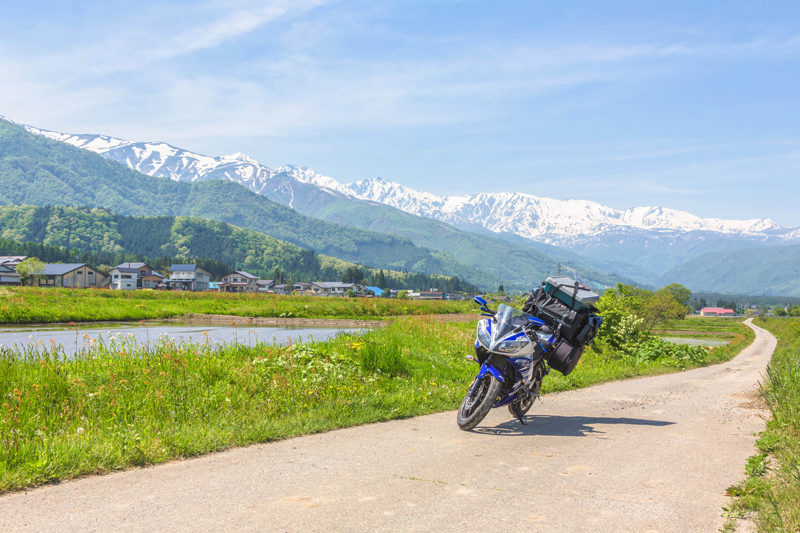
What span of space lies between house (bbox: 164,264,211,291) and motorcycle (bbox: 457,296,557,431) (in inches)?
7221

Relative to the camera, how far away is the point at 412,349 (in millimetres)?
16438

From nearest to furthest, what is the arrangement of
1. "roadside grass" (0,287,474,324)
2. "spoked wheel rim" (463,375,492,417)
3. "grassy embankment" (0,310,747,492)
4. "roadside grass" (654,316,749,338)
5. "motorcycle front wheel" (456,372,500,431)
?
1. "grassy embankment" (0,310,747,492)
2. "motorcycle front wheel" (456,372,500,431)
3. "spoked wheel rim" (463,375,492,417)
4. "roadside grass" (0,287,474,324)
5. "roadside grass" (654,316,749,338)

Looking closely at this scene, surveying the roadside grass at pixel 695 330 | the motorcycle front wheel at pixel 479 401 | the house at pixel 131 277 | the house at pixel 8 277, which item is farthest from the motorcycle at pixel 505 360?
the house at pixel 131 277

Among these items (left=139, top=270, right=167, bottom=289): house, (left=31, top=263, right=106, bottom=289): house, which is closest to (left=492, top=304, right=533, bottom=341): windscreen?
(left=31, top=263, right=106, bottom=289): house

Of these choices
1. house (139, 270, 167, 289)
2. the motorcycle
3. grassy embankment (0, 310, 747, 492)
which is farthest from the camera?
house (139, 270, 167, 289)

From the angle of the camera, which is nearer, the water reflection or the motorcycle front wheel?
the motorcycle front wheel

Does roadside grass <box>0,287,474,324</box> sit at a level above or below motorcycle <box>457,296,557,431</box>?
below

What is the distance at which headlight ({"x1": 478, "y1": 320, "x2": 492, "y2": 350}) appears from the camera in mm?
9047

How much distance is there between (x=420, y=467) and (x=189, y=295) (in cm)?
7516

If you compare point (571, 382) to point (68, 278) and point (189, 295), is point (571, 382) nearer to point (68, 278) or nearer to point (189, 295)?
point (189, 295)

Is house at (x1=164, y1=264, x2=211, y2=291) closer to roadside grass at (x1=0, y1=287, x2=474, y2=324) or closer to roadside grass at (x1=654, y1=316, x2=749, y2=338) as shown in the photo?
roadside grass at (x1=0, y1=287, x2=474, y2=324)

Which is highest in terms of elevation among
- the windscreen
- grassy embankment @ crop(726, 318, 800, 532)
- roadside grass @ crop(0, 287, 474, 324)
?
the windscreen

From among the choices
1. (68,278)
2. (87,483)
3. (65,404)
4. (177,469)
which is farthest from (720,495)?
(68,278)

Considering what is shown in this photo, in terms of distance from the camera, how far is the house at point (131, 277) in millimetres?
158375
